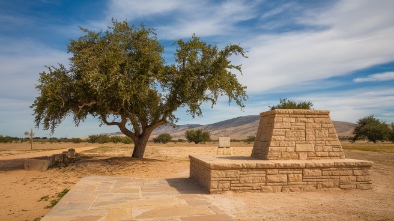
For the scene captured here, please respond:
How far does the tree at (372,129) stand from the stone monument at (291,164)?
1976 inches

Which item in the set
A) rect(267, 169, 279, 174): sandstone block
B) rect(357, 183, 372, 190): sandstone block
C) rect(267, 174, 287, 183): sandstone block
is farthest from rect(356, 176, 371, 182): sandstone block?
rect(267, 169, 279, 174): sandstone block

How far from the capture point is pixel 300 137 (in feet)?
33.2

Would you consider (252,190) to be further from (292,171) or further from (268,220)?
(268,220)

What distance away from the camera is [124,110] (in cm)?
1955

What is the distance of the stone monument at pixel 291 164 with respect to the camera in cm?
864

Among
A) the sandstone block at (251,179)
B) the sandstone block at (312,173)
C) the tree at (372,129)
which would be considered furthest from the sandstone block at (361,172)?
the tree at (372,129)

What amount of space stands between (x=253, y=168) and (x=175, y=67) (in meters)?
12.1

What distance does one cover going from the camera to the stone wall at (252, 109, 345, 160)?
32.6ft

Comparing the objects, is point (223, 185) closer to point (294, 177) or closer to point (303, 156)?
point (294, 177)

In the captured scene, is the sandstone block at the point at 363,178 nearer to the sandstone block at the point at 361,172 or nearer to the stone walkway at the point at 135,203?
the sandstone block at the point at 361,172

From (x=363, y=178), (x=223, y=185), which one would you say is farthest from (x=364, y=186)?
(x=223, y=185)

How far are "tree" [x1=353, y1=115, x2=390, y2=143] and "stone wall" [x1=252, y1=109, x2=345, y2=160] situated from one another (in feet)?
164

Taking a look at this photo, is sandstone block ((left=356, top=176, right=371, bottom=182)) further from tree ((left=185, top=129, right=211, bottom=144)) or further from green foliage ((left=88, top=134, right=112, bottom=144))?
green foliage ((left=88, top=134, right=112, bottom=144))

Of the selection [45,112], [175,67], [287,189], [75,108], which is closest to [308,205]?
[287,189]
